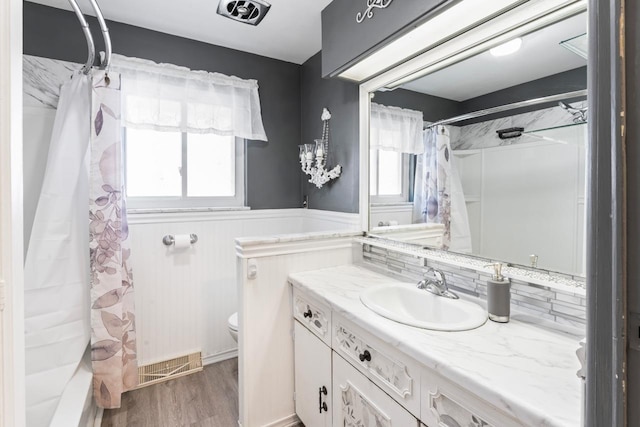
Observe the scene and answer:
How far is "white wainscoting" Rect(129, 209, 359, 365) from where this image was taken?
2150 millimetres

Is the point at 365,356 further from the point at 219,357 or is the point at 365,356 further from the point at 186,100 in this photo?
the point at 186,100

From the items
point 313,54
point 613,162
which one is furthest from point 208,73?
point 613,162

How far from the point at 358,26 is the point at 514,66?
0.73m

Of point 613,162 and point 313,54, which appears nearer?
point 613,162

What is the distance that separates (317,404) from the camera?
4.89 feet

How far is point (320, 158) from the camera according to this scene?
7.48 feet

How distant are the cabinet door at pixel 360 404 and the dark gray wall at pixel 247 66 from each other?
1.59m

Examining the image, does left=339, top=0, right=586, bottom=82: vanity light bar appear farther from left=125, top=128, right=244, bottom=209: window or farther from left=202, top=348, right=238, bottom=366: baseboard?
left=202, top=348, right=238, bottom=366: baseboard

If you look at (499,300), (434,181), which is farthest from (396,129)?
(499,300)

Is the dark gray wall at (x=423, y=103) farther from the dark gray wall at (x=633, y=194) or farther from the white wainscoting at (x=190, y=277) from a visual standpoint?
the dark gray wall at (x=633, y=194)

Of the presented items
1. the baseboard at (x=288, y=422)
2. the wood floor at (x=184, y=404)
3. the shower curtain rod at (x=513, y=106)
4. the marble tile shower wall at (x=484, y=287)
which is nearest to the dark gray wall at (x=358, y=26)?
the shower curtain rod at (x=513, y=106)

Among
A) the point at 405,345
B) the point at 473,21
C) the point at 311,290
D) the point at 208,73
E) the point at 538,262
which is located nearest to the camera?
the point at 405,345

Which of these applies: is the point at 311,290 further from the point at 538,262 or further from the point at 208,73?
the point at 208,73

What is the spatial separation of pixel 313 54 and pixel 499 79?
1617 mm
